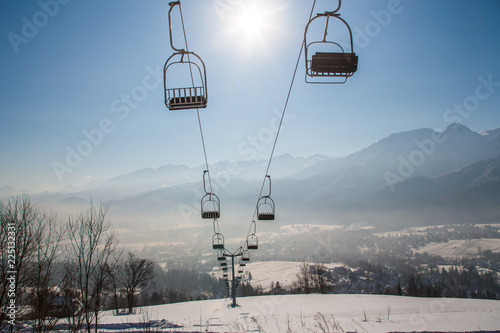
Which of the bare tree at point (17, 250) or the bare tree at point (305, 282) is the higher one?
the bare tree at point (17, 250)

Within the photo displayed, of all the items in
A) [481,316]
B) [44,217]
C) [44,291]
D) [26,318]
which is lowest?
Result: [481,316]

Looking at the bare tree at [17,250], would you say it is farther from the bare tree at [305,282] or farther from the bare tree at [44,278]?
the bare tree at [305,282]

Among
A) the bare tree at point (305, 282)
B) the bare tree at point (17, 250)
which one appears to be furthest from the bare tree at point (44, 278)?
the bare tree at point (305, 282)

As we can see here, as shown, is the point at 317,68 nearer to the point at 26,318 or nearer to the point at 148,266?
the point at 26,318

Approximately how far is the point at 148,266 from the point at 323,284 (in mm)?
30355

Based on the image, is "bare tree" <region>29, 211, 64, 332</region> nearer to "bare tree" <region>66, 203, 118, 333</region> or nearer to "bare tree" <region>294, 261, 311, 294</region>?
"bare tree" <region>66, 203, 118, 333</region>

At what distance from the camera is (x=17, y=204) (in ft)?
36.9

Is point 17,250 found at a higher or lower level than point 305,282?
higher

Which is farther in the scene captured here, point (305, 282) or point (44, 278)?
point (305, 282)

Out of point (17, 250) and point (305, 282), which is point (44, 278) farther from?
point (305, 282)

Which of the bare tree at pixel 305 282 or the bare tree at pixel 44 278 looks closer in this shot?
the bare tree at pixel 44 278

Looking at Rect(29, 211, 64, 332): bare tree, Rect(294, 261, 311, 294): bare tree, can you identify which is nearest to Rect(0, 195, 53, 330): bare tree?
Rect(29, 211, 64, 332): bare tree

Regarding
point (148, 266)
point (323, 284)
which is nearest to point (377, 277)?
point (323, 284)

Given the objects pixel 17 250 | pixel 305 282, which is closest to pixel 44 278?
pixel 17 250
